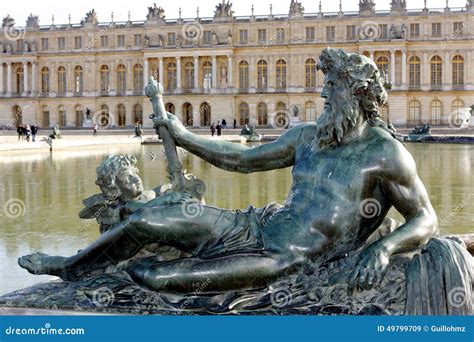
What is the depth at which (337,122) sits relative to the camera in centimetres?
324

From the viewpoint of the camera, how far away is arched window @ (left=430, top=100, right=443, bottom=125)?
51906 millimetres

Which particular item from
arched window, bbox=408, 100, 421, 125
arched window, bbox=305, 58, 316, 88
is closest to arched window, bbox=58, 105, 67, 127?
arched window, bbox=305, 58, 316, 88

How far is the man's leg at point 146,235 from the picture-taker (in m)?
3.13

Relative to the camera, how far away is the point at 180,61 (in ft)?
182

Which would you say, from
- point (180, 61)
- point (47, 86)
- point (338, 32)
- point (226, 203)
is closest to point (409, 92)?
point (338, 32)

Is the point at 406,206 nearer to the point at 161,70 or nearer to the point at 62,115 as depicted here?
the point at 161,70

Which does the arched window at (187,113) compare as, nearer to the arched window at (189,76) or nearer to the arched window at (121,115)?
the arched window at (189,76)

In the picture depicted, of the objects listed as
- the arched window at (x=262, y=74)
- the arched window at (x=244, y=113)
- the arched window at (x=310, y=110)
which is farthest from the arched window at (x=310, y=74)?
the arched window at (x=244, y=113)

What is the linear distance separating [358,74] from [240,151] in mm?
752

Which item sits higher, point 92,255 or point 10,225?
point 92,255

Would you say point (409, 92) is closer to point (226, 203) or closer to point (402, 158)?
point (226, 203)

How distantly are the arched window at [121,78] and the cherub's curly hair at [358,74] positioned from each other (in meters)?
55.2

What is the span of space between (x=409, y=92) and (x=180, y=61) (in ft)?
59.9

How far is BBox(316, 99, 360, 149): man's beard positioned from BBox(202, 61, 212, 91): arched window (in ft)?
172
